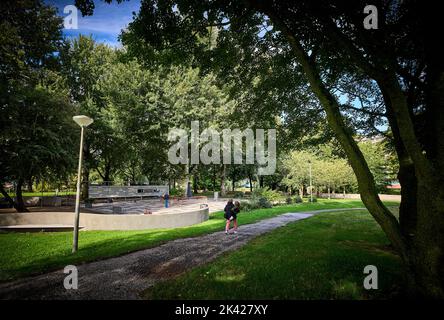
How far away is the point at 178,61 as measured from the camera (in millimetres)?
8133

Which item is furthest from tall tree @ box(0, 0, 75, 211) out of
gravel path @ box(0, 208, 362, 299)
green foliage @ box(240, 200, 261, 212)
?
green foliage @ box(240, 200, 261, 212)

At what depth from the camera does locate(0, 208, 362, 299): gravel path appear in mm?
5535

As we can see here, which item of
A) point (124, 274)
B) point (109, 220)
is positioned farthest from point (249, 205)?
point (124, 274)

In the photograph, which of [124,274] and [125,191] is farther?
[125,191]

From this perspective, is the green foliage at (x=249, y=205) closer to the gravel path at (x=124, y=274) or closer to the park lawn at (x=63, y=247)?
the park lawn at (x=63, y=247)

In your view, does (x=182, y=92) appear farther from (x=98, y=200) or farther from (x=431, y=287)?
(x=431, y=287)

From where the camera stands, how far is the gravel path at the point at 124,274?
5.54 meters

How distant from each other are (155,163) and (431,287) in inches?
1414

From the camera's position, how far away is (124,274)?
6.77 m

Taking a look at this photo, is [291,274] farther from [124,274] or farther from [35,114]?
[35,114]

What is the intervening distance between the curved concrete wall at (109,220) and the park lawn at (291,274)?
6077 millimetres

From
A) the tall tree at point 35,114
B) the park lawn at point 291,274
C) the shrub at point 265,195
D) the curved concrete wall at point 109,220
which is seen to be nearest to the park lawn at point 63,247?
the curved concrete wall at point 109,220

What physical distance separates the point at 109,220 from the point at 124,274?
765 centimetres
